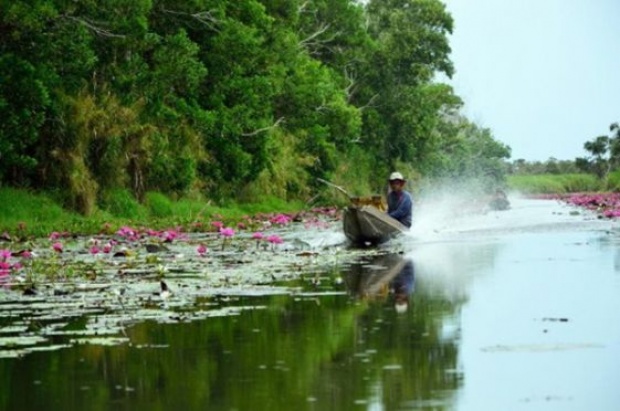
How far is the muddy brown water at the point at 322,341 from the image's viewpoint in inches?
272

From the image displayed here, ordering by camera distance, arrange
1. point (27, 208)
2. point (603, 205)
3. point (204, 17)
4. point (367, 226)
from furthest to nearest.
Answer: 1. point (603, 205)
2. point (204, 17)
3. point (27, 208)
4. point (367, 226)

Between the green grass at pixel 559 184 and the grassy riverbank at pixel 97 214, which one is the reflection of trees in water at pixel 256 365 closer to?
the grassy riverbank at pixel 97 214

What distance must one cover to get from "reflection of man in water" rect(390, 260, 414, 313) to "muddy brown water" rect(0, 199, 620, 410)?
3 centimetres

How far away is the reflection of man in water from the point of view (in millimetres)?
11494

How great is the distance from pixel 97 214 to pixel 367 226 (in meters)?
9.62

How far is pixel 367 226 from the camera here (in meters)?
24.0

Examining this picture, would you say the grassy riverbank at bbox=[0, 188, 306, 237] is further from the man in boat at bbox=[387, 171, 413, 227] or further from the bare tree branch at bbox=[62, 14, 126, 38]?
the man in boat at bbox=[387, 171, 413, 227]

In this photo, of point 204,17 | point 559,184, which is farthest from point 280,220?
point 559,184

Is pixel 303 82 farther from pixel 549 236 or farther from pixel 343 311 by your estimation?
pixel 343 311

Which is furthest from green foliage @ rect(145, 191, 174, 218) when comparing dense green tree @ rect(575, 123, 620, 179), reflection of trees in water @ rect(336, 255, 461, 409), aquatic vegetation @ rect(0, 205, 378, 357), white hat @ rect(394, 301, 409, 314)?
dense green tree @ rect(575, 123, 620, 179)

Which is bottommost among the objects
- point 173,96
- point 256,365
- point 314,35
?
point 256,365

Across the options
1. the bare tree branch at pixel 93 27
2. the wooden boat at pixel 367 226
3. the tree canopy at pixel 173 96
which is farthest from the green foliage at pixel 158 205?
the wooden boat at pixel 367 226

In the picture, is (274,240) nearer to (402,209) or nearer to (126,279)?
(126,279)

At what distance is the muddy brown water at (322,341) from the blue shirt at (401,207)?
31.9 feet
